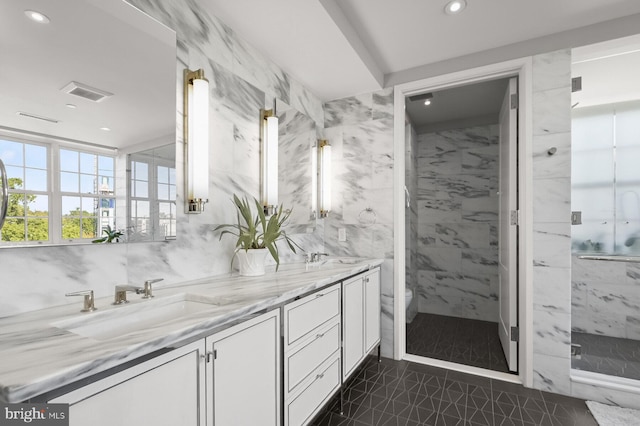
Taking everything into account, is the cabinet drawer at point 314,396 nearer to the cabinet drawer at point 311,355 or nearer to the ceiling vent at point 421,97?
the cabinet drawer at point 311,355

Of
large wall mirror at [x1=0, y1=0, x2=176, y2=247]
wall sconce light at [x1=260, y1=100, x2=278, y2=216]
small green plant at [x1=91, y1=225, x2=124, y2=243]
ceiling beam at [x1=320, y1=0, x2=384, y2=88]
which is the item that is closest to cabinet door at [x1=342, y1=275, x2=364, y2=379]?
wall sconce light at [x1=260, y1=100, x2=278, y2=216]

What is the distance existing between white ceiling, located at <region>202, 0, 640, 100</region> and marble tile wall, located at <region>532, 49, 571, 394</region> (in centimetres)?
30

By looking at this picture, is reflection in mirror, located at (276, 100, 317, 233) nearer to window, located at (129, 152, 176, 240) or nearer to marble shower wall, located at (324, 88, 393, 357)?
marble shower wall, located at (324, 88, 393, 357)

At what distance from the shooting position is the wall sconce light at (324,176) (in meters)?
2.85

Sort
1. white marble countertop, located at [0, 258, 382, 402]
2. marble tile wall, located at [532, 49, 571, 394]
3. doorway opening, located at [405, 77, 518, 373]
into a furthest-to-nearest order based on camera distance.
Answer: doorway opening, located at [405, 77, 518, 373], marble tile wall, located at [532, 49, 571, 394], white marble countertop, located at [0, 258, 382, 402]

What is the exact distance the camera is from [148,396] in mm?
853

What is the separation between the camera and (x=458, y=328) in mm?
3477

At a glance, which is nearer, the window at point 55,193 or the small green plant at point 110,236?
the window at point 55,193

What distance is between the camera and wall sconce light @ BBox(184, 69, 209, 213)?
1.58 m

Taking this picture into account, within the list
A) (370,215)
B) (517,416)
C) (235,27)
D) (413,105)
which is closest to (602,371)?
(517,416)

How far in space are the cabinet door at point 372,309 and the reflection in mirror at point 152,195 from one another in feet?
4.66

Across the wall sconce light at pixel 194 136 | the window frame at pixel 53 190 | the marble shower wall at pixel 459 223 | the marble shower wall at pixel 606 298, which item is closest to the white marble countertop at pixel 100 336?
the window frame at pixel 53 190

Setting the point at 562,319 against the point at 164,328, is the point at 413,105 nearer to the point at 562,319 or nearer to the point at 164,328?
the point at 562,319

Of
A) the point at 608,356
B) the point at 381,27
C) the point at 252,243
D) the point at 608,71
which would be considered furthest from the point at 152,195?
the point at 608,356
